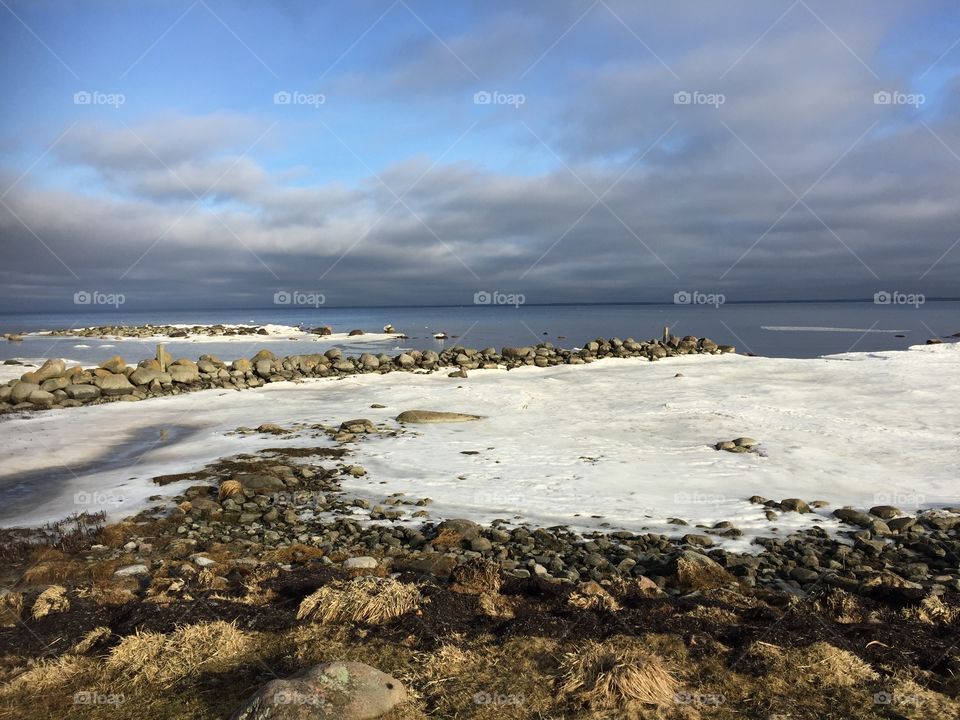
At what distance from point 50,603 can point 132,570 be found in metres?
1.41

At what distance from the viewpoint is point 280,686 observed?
477cm

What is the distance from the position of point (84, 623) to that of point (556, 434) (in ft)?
41.9

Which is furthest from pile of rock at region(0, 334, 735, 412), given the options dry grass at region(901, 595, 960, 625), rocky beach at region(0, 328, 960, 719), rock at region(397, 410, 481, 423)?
dry grass at region(901, 595, 960, 625)

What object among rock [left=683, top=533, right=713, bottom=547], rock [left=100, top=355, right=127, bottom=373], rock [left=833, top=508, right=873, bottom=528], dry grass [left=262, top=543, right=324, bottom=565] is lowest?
dry grass [left=262, top=543, right=324, bottom=565]

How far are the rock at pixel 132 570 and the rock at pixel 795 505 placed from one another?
10.0 m

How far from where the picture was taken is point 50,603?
6688mm

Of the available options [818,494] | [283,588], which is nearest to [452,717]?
[283,588]

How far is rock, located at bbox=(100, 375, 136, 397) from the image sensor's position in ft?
82.8

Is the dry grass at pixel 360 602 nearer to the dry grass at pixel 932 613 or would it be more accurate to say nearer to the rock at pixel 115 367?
the dry grass at pixel 932 613

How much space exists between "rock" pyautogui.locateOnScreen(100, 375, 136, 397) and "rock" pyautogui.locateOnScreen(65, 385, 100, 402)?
34 cm

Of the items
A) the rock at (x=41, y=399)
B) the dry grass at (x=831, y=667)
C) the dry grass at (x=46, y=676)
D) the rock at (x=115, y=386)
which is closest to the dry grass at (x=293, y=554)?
the dry grass at (x=46, y=676)

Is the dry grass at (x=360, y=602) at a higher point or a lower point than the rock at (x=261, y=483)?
higher

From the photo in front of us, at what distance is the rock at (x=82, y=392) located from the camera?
24.5 m

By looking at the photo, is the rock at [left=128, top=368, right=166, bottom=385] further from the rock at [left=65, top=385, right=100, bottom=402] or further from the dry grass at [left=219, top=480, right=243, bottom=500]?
the dry grass at [left=219, top=480, right=243, bottom=500]
